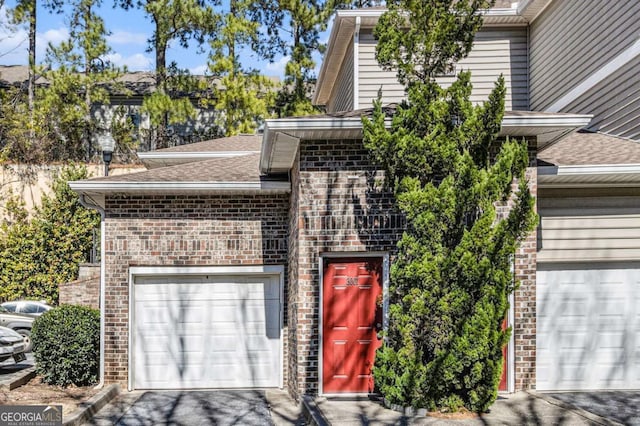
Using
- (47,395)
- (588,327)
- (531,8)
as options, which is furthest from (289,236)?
(531,8)

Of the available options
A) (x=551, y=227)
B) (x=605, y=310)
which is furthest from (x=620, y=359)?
(x=551, y=227)

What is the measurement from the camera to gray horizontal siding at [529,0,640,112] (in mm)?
12594

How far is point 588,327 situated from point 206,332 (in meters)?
6.13

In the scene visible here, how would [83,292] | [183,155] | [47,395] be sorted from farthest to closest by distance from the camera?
[183,155] → [83,292] → [47,395]

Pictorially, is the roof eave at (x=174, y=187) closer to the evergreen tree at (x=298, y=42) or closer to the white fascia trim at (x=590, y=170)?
the white fascia trim at (x=590, y=170)

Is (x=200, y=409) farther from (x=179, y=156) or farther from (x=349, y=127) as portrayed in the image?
(x=179, y=156)

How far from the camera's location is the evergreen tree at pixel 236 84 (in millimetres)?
25625

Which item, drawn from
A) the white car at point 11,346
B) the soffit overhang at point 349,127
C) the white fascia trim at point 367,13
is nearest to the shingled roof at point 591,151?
the soffit overhang at point 349,127

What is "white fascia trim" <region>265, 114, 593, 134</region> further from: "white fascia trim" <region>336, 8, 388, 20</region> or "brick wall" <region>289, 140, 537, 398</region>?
"white fascia trim" <region>336, 8, 388, 20</region>

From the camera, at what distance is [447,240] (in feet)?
29.2

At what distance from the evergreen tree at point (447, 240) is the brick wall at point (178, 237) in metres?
3.24

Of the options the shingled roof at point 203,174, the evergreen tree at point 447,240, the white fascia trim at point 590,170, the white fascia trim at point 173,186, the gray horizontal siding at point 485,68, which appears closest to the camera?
the evergreen tree at point 447,240

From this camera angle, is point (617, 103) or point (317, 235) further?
point (617, 103)

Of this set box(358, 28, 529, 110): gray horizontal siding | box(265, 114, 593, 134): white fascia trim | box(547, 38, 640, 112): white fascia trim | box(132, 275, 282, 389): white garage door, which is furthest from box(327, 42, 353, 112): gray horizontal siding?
box(265, 114, 593, 134): white fascia trim
